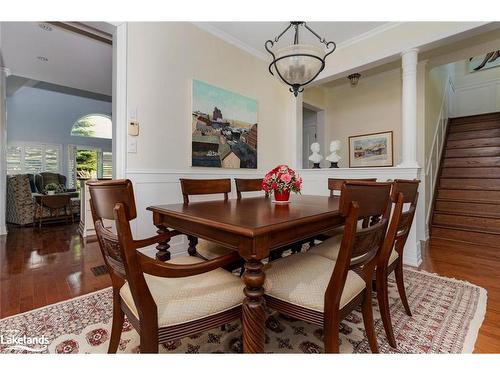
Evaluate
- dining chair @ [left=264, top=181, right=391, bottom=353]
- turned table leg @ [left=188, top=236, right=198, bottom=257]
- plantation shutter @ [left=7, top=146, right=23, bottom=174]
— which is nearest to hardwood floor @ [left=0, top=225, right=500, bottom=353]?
dining chair @ [left=264, top=181, right=391, bottom=353]

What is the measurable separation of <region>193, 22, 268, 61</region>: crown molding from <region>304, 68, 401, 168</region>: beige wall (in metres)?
1.35

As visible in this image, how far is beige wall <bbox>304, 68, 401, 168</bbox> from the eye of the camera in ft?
14.5

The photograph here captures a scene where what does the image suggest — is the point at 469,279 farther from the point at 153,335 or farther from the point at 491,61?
the point at 491,61

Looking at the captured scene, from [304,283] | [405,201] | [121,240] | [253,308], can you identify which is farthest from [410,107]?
[121,240]

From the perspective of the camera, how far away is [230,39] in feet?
10.8

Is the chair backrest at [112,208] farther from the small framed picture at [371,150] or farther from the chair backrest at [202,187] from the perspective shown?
the small framed picture at [371,150]

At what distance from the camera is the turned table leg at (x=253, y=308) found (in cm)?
101

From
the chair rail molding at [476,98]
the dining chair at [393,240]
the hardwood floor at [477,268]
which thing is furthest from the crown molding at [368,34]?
the chair rail molding at [476,98]

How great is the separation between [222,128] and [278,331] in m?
2.40

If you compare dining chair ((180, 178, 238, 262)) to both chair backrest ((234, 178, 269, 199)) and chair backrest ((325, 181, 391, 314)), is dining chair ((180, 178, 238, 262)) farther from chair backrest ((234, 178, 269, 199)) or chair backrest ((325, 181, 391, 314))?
chair backrest ((325, 181, 391, 314))

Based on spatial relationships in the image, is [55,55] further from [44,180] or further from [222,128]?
[44,180]

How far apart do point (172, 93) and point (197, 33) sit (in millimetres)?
868

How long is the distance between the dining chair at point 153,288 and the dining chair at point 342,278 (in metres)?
0.21
